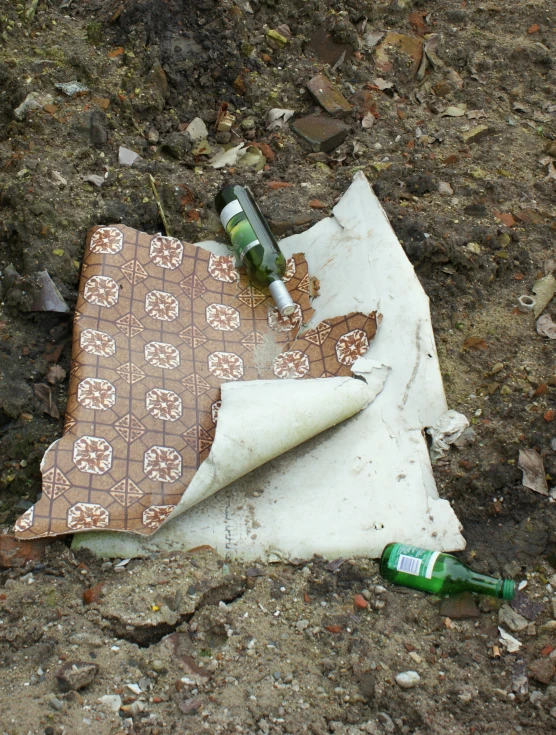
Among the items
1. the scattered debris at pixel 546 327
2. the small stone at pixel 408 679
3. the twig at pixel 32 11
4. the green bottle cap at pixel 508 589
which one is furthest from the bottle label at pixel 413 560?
the twig at pixel 32 11

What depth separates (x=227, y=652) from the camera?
84.6 inches

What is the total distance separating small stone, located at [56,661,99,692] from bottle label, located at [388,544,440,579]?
964mm

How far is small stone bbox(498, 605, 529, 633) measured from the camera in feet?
7.24

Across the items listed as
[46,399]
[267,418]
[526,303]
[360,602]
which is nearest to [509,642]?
[360,602]

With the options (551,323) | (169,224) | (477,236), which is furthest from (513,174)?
(169,224)

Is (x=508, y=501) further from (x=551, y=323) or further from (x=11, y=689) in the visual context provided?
(x=11, y=689)

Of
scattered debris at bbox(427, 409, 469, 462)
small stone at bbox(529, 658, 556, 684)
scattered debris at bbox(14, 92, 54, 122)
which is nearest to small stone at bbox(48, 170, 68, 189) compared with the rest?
scattered debris at bbox(14, 92, 54, 122)

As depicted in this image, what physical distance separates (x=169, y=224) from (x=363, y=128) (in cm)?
122

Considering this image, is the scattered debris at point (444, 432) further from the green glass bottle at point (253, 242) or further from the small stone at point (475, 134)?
the small stone at point (475, 134)

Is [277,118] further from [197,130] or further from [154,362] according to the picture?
[154,362]

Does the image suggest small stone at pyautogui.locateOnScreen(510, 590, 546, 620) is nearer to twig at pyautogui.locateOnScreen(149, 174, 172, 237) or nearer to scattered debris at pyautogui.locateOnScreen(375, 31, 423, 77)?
twig at pyautogui.locateOnScreen(149, 174, 172, 237)

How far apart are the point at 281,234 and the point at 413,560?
5.52ft

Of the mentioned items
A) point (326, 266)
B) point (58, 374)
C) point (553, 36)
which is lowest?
point (58, 374)

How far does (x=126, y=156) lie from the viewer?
3547 millimetres
